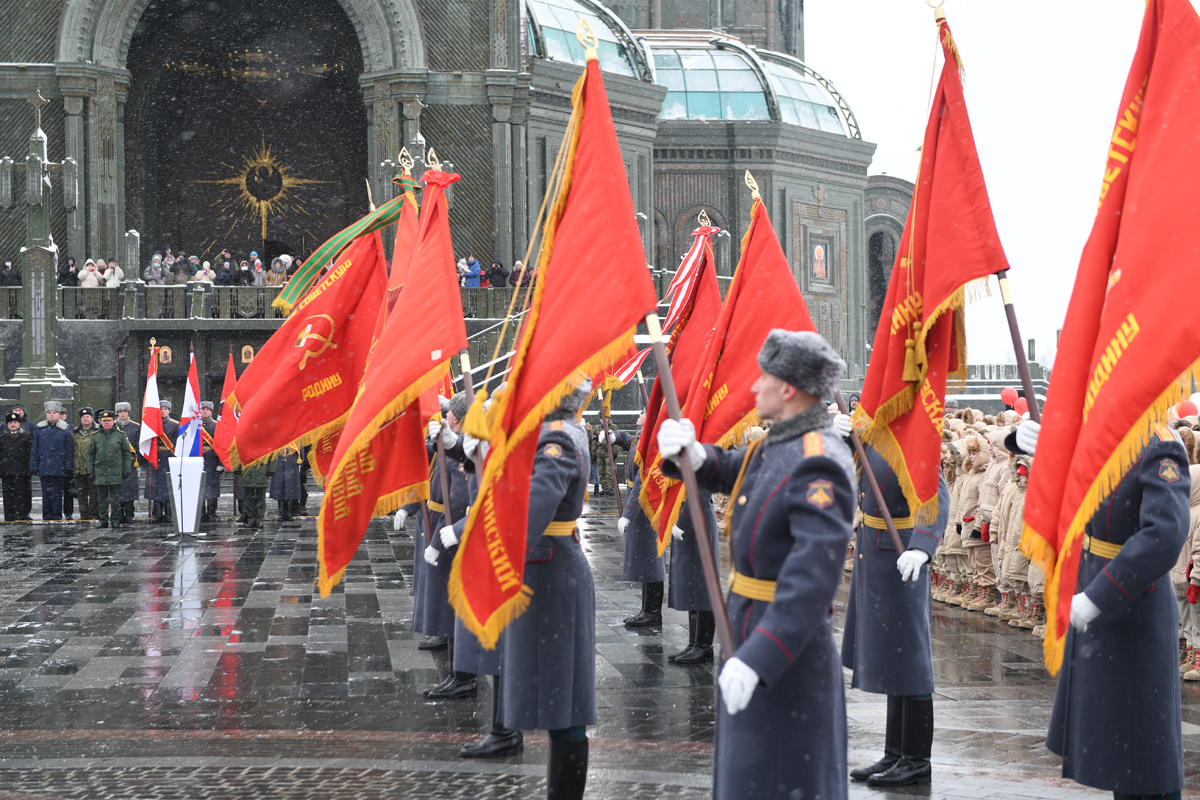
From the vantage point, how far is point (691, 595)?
8.59 m

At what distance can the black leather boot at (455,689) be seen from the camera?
720 centimetres

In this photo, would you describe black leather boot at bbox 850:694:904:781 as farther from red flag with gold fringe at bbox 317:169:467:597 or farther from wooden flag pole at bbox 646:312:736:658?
red flag with gold fringe at bbox 317:169:467:597

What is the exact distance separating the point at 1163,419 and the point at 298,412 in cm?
526

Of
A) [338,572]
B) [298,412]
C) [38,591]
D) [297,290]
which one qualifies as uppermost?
[297,290]

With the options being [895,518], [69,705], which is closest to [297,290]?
[69,705]

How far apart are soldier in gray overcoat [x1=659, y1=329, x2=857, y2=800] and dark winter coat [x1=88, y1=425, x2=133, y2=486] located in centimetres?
1475

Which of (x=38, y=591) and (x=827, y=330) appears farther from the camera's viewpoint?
(x=827, y=330)

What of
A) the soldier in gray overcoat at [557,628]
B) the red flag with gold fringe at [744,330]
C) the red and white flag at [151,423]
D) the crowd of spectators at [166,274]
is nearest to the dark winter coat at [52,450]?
the red and white flag at [151,423]

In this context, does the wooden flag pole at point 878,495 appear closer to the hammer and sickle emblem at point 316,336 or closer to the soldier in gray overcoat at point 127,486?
the hammer and sickle emblem at point 316,336

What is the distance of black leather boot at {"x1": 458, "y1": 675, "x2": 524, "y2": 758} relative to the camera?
5906mm

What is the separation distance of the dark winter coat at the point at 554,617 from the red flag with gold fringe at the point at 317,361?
9.25 feet

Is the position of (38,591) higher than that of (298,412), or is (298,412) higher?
(298,412)

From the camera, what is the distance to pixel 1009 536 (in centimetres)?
970

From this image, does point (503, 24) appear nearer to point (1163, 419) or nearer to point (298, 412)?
point (298, 412)
